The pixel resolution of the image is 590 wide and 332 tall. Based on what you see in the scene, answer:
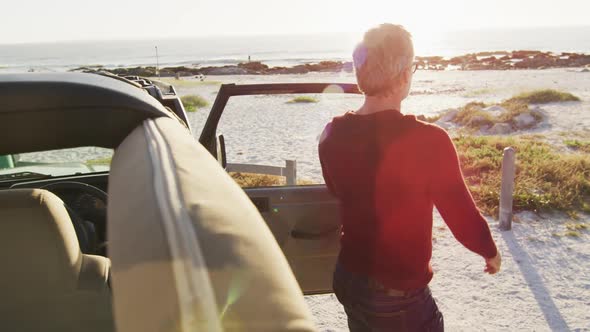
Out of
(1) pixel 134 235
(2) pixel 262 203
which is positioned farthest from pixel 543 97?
(1) pixel 134 235

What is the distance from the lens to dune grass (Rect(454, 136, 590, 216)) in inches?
303

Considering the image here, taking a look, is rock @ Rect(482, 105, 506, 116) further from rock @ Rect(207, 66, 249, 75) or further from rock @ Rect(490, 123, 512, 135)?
rock @ Rect(207, 66, 249, 75)

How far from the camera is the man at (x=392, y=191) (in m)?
1.88

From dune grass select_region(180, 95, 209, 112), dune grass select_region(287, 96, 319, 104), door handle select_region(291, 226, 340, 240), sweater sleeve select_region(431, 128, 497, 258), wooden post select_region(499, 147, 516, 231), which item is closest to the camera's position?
sweater sleeve select_region(431, 128, 497, 258)

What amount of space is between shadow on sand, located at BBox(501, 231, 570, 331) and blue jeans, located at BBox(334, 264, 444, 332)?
2.94 m

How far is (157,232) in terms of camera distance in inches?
26.5

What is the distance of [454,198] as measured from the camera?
1.90 meters

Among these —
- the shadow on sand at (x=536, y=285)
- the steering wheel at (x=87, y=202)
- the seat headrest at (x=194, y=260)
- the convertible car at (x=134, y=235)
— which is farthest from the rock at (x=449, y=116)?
the seat headrest at (x=194, y=260)

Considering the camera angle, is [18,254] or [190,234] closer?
[190,234]

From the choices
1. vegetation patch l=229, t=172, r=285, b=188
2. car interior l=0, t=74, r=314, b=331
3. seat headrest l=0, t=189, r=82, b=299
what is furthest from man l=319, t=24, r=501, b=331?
vegetation patch l=229, t=172, r=285, b=188

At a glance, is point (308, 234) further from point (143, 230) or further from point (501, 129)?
point (501, 129)

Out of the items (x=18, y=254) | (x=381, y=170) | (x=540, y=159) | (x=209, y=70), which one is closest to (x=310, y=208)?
(x=381, y=170)

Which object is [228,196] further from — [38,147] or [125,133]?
[38,147]

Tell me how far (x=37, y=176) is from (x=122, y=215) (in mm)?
3605
